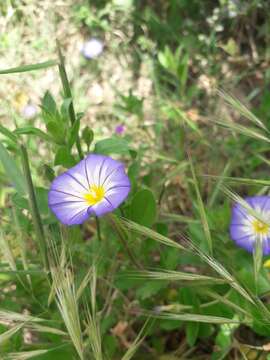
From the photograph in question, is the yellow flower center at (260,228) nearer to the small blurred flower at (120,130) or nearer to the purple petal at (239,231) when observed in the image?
the purple petal at (239,231)

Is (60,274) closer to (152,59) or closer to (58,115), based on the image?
(58,115)

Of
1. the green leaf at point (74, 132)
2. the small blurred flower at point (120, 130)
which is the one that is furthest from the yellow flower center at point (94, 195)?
the small blurred flower at point (120, 130)

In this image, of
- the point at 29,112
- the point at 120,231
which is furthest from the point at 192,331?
the point at 29,112

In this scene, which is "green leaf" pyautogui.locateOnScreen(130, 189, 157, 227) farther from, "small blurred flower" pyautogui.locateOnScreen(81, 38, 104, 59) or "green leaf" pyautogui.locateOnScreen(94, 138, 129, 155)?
"small blurred flower" pyautogui.locateOnScreen(81, 38, 104, 59)

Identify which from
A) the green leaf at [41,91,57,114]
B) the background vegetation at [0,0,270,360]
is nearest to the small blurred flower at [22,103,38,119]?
the background vegetation at [0,0,270,360]

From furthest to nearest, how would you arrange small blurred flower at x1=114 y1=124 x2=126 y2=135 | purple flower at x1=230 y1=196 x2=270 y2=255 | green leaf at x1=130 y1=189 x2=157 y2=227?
small blurred flower at x1=114 y1=124 x2=126 y2=135 → purple flower at x1=230 y1=196 x2=270 y2=255 → green leaf at x1=130 y1=189 x2=157 y2=227

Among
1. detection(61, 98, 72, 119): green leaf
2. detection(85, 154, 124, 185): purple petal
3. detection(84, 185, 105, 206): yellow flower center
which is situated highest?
detection(61, 98, 72, 119): green leaf

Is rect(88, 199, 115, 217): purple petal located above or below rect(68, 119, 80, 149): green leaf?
below
